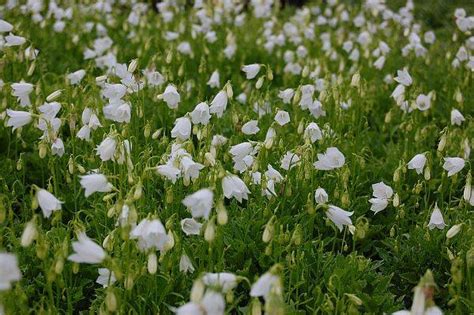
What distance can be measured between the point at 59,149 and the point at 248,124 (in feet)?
3.56

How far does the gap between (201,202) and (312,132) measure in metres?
1.46

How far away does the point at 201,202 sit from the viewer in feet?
8.33

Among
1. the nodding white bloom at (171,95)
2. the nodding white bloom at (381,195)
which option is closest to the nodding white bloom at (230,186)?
the nodding white bloom at (381,195)

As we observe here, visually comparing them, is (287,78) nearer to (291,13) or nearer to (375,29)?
(375,29)

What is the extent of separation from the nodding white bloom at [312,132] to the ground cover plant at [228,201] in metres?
0.01

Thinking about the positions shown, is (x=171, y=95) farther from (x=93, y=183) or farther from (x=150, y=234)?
(x=150, y=234)

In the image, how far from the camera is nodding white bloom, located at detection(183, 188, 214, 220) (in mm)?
2523

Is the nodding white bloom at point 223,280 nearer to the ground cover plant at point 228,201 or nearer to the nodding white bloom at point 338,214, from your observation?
the ground cover plant at point 228,201

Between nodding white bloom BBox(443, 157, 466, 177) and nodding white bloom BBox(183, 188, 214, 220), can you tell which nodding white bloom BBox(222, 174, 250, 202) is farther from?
nodding white bloom BBox(443, 157, 466, 177)

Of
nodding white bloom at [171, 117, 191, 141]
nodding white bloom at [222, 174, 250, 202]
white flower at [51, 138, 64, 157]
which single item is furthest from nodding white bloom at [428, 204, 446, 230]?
white flower at [51, 138, 64, 157]

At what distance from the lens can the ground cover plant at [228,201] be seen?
2.70m

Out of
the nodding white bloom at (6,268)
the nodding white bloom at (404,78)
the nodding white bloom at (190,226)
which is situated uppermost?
the nodding white bloom at (6,268)

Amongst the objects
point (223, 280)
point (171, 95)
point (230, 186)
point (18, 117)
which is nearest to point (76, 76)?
point (171, 95)

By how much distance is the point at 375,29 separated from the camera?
7922mm
